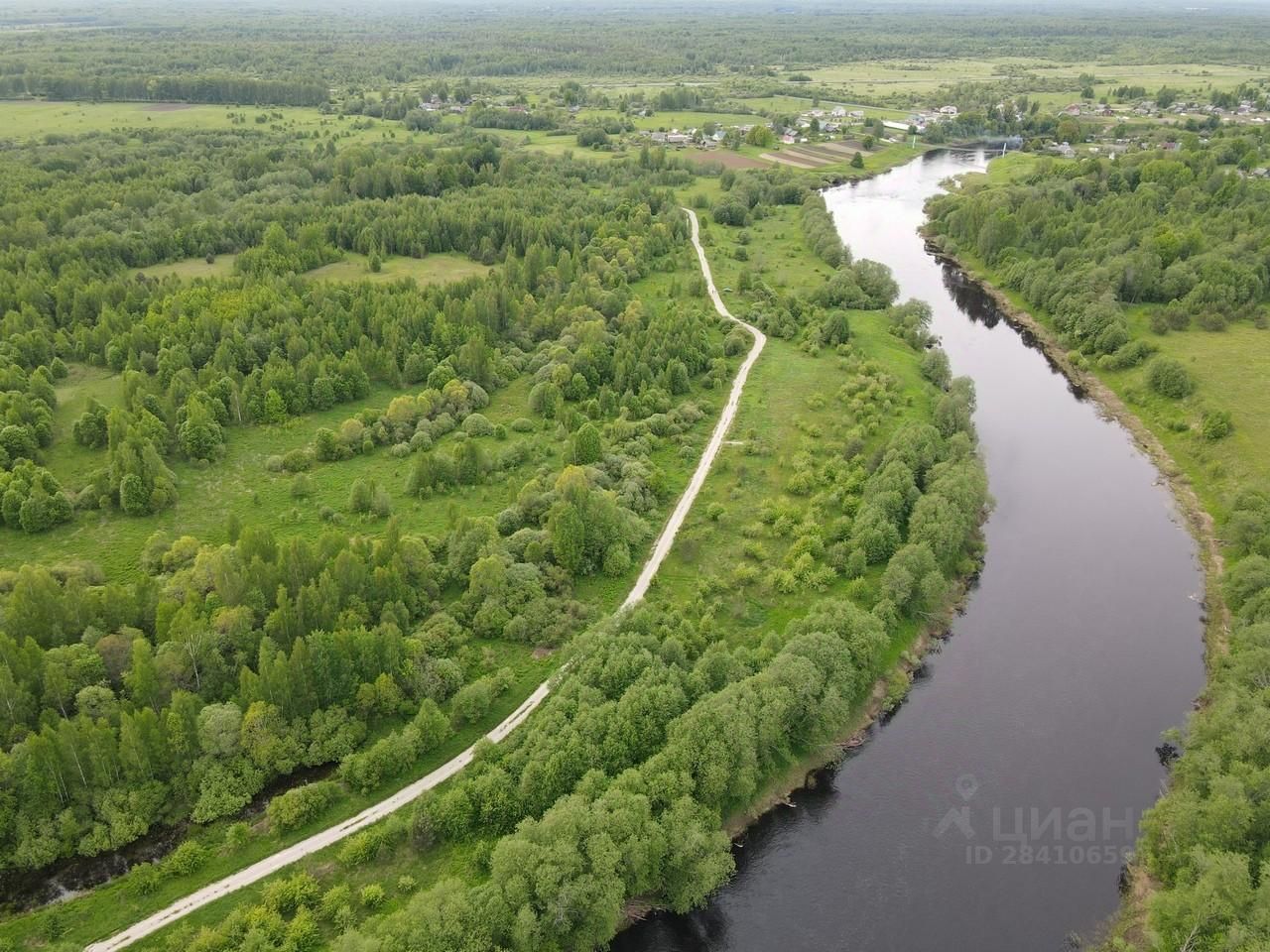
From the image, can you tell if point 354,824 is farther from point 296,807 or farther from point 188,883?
point 188,883

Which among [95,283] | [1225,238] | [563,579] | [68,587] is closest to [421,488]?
[563,579]

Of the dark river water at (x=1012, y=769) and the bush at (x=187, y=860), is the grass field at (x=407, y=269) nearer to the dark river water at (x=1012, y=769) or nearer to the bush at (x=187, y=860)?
the dark river water at (x=1012, y=769)

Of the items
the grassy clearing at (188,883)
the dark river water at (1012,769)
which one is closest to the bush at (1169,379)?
the dark river water at (1012,769)

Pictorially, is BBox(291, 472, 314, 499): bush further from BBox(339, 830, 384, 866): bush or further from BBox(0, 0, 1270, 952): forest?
BBox(339, 830, 384, 866): bush

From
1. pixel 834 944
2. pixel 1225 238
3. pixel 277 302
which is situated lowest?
pixel 834 944

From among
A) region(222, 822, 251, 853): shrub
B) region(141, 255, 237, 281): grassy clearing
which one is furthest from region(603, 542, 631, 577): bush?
region(141, 255, 237, 281): grassy clearing

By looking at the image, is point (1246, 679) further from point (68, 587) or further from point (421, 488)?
point (68, 587)

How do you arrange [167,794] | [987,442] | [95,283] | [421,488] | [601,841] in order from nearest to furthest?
[601,841] → [167,794] → [421,488] → [987,442] → [95,283]
